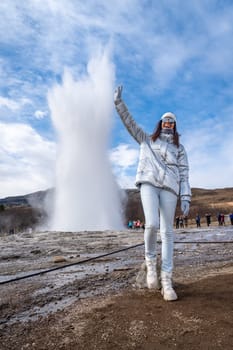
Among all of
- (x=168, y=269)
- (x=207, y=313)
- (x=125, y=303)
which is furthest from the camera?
(x=168, y=269)

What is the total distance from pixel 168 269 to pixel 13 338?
195cm

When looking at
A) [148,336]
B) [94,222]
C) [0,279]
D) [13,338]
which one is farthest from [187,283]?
[94,222]

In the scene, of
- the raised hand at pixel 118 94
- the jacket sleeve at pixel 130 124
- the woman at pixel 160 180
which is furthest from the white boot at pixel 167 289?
the raised hand at pixel 118 94

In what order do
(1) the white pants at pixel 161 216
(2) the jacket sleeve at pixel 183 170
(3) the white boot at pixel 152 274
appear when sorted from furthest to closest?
(2) the jacket sleeve at pixel 183 170 → (3) the white boot at pixel 152 274 → (1) the white pants at pixel 161 216

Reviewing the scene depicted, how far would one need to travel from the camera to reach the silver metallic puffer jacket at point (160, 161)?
4.31m

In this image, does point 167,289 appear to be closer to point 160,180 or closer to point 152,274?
point 152,274

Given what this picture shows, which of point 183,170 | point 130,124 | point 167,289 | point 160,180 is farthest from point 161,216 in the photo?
point 130,124

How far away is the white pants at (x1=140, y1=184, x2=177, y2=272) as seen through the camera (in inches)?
167

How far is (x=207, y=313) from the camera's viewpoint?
332cm

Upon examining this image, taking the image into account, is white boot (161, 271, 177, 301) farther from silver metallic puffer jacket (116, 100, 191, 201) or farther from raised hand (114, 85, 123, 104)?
raised hand (114, 85, 123, 104)

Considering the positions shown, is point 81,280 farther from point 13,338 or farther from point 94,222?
point 94,222

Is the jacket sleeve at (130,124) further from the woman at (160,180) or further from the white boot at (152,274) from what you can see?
the white boot at (152,274)

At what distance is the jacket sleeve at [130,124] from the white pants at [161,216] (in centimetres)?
68

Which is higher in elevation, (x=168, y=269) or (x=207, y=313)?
(x=168, y=269)
